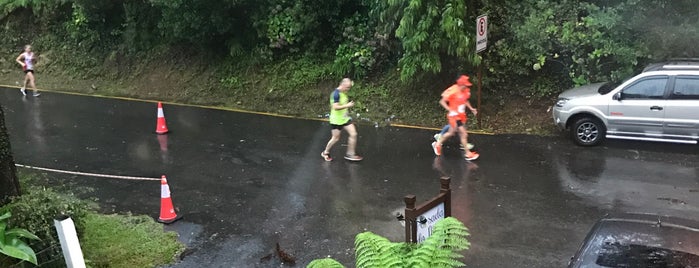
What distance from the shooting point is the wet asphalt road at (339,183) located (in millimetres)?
8234

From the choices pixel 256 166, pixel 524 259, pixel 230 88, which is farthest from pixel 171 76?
pixel 524 259

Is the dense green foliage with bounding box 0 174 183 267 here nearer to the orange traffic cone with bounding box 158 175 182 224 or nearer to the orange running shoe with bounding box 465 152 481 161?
the orange traffic cone with bounding box 158 175 182 224

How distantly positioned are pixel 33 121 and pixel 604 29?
13.9 m

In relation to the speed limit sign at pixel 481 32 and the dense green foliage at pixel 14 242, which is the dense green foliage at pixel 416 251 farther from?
the speed limit sign at pixel 481 32

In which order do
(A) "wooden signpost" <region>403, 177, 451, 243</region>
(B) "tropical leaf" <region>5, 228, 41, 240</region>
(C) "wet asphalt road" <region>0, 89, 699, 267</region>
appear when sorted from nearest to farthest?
(A) "wooden signpost" <region>403, 177, 451, 243</region> → (B) "tropical leaf" <region>5, 228, 41, 240</region> → (C) "wet asphalt road" <region>0, 89, 699, 267</region>

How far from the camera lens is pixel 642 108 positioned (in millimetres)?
11523

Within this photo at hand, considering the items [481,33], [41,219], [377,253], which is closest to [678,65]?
[481,33]

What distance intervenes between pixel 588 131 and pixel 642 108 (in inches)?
41.6

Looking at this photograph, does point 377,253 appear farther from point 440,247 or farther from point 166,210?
point 166,210

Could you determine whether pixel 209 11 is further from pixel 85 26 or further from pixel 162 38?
pixel 85 26

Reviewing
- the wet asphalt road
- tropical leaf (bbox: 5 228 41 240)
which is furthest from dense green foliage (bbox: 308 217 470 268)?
tropical leaf (bbox: 5 228 41 240)

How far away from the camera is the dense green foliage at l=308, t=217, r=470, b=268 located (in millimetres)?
4801

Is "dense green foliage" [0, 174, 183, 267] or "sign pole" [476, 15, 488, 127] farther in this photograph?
"sign pole" [476, 15, 488, 127]

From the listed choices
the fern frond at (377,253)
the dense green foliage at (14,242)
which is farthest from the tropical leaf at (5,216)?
the fern frond at (377,253)
